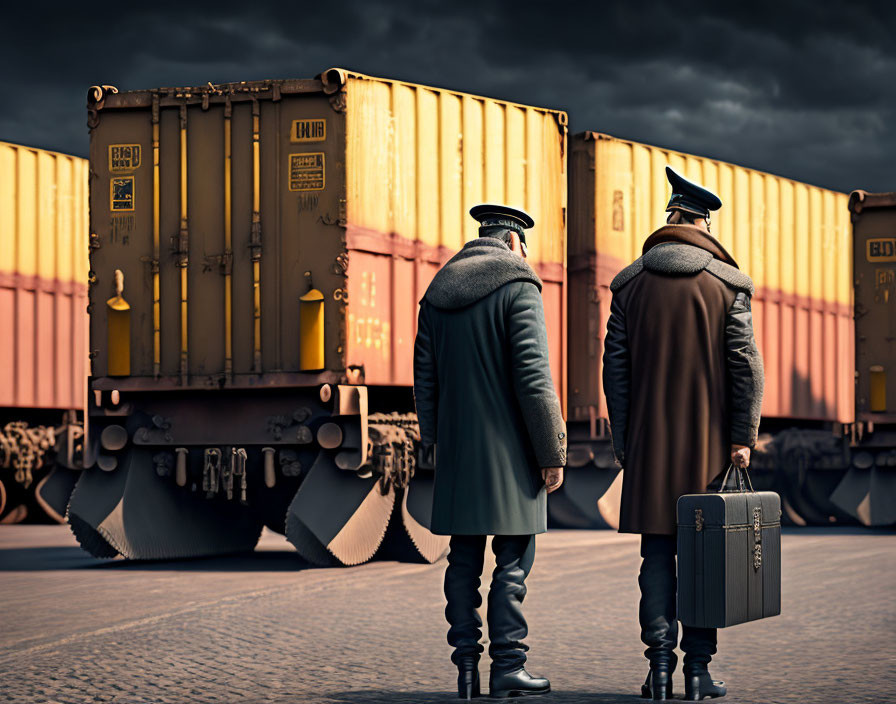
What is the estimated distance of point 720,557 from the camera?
518cm

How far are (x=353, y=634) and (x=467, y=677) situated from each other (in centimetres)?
208

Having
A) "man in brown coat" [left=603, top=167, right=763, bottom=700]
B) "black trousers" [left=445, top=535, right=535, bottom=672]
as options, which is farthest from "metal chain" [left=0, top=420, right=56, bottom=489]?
"man in brown coat" [left=603, top=167, right=763, bottom=700]

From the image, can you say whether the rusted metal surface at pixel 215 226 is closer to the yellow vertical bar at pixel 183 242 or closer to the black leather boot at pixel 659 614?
the yellow vertical bar at pixel 183 242

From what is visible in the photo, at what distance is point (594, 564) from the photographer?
11312mm

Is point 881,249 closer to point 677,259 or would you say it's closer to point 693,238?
point 693,238

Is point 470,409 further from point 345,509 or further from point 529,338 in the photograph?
point 345,509

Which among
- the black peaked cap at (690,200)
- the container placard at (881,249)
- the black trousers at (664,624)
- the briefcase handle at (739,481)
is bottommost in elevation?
the black trousers at (664,624)

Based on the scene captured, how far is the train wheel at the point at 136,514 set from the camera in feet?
38.4

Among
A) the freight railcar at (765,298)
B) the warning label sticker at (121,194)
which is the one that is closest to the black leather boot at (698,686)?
the warning label sticker at (121,194)

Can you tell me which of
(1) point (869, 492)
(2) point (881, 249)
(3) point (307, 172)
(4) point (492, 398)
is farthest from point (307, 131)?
(2) point (881, 249)

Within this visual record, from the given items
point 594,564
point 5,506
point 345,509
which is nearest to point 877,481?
point 594,564

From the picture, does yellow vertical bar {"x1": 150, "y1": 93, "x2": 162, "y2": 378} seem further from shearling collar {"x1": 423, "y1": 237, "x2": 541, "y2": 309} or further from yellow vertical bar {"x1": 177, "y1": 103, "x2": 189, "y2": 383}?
shearling collar {"x1": 423, "y1": 237, "x2": 541, "y2": 309}

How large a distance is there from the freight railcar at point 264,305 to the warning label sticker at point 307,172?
16mm

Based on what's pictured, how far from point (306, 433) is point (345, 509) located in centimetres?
65
